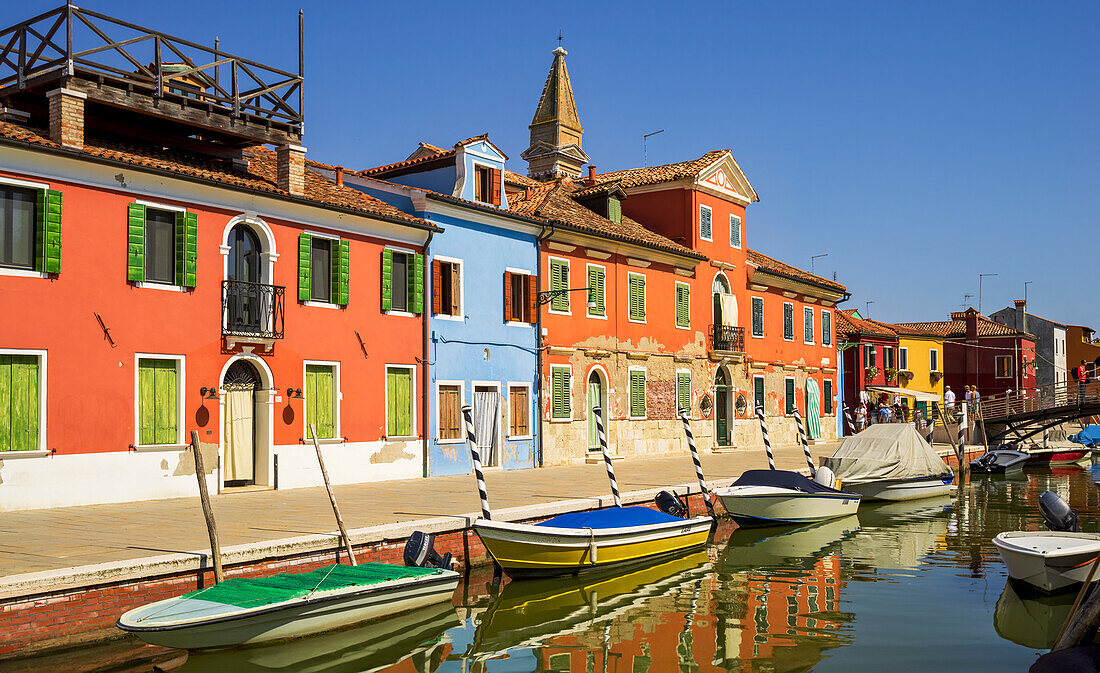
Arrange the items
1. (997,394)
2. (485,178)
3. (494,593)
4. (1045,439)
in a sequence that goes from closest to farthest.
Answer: (494,593) → (485,178) → (1045,439) → (997,394)

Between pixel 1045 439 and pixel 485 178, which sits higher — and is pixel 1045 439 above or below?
below

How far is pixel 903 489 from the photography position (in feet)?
83.6

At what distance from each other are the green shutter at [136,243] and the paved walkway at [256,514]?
413cm

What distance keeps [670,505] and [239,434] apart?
8745mm

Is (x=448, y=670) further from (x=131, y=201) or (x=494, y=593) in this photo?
(x=131, y=201)

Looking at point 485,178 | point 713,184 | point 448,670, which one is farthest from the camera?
point 713,184

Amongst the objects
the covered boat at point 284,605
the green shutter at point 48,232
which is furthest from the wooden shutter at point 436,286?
the covered boat at point 284,605

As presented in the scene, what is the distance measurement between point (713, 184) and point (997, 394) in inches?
1433

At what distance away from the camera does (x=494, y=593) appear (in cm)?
1417

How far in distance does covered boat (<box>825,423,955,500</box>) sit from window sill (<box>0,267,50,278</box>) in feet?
59.0

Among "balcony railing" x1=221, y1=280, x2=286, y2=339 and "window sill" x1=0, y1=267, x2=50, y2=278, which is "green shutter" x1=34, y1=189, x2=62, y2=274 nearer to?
"window sill" x1=0, y1=267, x2=50, y2=278

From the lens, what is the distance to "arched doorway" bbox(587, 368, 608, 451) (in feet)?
96.9

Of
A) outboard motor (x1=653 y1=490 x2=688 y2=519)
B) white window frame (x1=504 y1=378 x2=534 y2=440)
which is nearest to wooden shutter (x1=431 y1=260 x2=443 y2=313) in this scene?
white window frame (x1=504 y1=378 x2=534 y2=440)

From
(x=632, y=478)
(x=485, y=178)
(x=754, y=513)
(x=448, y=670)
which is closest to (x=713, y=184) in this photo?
(x=485, y=178)
